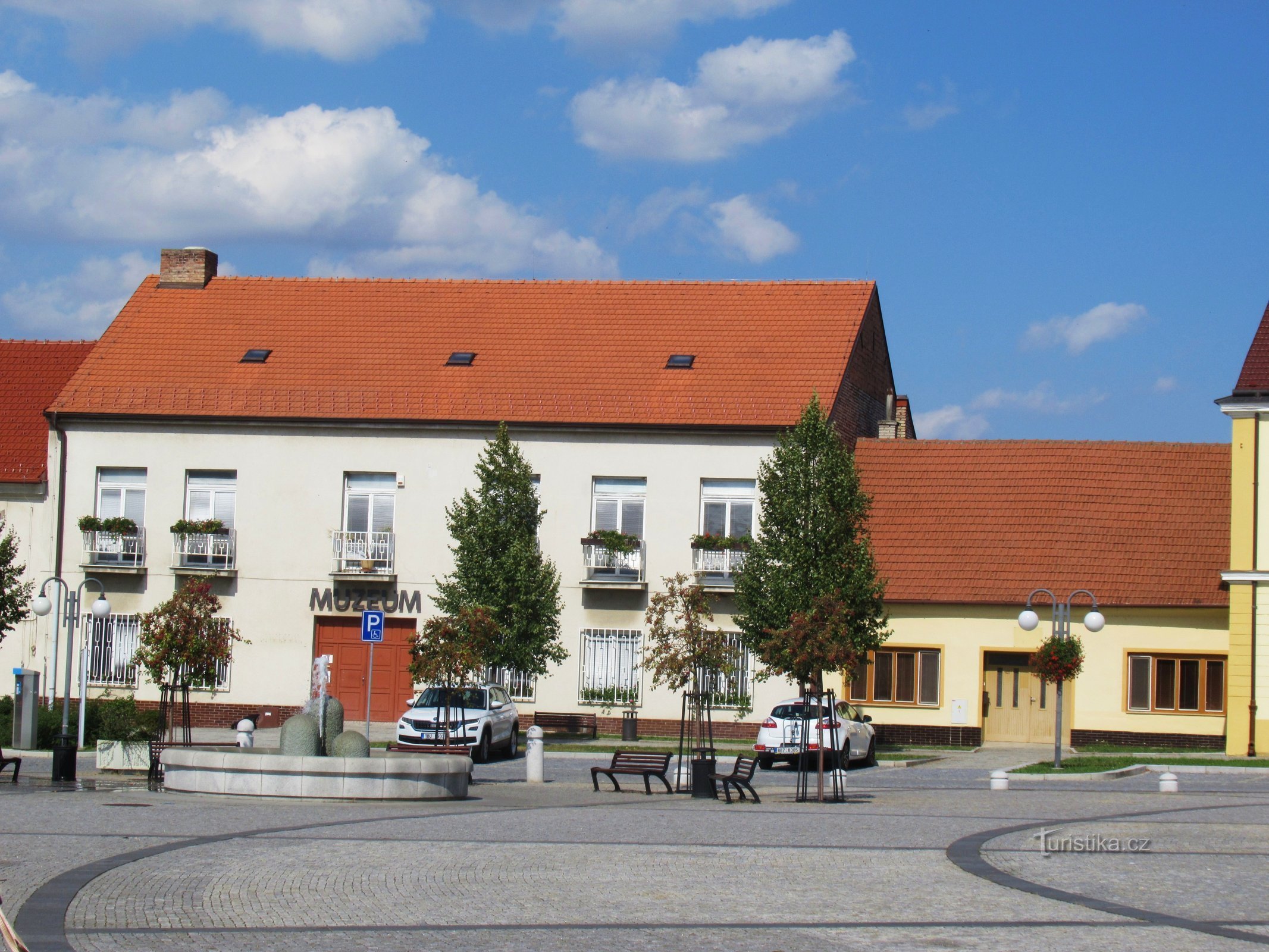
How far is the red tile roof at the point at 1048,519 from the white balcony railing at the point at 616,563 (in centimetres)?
569

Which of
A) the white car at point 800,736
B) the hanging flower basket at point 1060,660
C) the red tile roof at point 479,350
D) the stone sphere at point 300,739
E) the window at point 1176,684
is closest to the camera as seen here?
the stone sphere at point 300,739

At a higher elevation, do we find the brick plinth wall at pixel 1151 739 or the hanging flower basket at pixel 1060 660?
the hanging flower basket at pixel 1060 660

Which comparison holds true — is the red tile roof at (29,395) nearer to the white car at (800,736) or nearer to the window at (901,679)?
the white car at (800,736)

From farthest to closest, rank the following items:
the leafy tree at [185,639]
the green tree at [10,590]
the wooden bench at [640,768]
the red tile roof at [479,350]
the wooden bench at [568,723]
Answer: the red tile roof at [479,350] → the wooden bench at [568,723] → the green tree at [10,590] → the leafy tree at [185,639] → the wooden bench at [640,768]

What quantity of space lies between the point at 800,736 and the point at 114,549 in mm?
18052

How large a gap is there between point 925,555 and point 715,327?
26.0 feet

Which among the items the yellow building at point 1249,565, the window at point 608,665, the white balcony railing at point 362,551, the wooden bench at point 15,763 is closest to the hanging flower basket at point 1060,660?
the yellow building at point 1249,565

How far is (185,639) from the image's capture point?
2741cm

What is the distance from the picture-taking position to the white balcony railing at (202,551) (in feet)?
121

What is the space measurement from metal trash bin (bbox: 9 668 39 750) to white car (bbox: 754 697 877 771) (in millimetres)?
13815

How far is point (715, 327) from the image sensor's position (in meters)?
39.0

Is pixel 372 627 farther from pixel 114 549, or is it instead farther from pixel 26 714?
pixel 114 549

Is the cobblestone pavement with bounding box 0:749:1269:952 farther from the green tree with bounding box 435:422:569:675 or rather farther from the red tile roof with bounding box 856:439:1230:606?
the red tile roof with bounding box 856:439:1230:606

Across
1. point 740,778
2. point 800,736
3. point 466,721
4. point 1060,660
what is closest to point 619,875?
point 740,778
